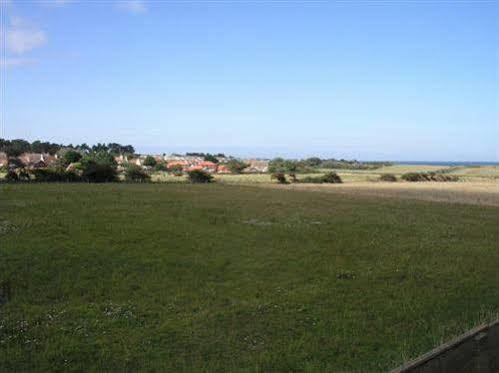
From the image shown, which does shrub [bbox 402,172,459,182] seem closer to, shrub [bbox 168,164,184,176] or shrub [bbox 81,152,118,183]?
shrub [bbox 168,164,184,176]

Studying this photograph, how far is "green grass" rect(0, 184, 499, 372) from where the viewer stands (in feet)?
31.3

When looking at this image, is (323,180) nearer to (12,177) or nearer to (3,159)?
(12,177)

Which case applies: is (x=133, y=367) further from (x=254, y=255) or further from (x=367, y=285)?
(x=254, y=255)

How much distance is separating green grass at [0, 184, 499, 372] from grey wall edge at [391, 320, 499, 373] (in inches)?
86.5

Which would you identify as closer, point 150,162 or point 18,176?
point 18,176

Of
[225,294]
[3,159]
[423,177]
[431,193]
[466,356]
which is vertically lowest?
[431,193]

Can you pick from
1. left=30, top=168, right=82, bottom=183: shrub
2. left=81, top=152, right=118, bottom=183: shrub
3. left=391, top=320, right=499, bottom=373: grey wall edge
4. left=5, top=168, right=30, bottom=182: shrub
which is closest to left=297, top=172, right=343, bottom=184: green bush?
left=81, top=152, right=118, bottom=183: shrub

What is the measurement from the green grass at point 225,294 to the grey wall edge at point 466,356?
2197 millimetres

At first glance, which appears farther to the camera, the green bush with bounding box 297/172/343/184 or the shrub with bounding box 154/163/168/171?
the shrub with bounding box 154/163/168/171

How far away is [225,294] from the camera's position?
1348 centimetres

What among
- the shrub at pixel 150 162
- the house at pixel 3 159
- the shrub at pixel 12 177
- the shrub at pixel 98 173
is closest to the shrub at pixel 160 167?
the shrub at pixel 150 162

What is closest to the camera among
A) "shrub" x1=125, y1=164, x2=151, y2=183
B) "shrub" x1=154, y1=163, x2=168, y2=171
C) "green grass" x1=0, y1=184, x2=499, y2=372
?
"green grass" x1=0, y1=184, x2=499, y2=372

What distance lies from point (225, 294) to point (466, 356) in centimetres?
775

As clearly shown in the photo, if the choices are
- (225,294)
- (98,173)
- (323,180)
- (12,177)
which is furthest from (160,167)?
(225,294)
